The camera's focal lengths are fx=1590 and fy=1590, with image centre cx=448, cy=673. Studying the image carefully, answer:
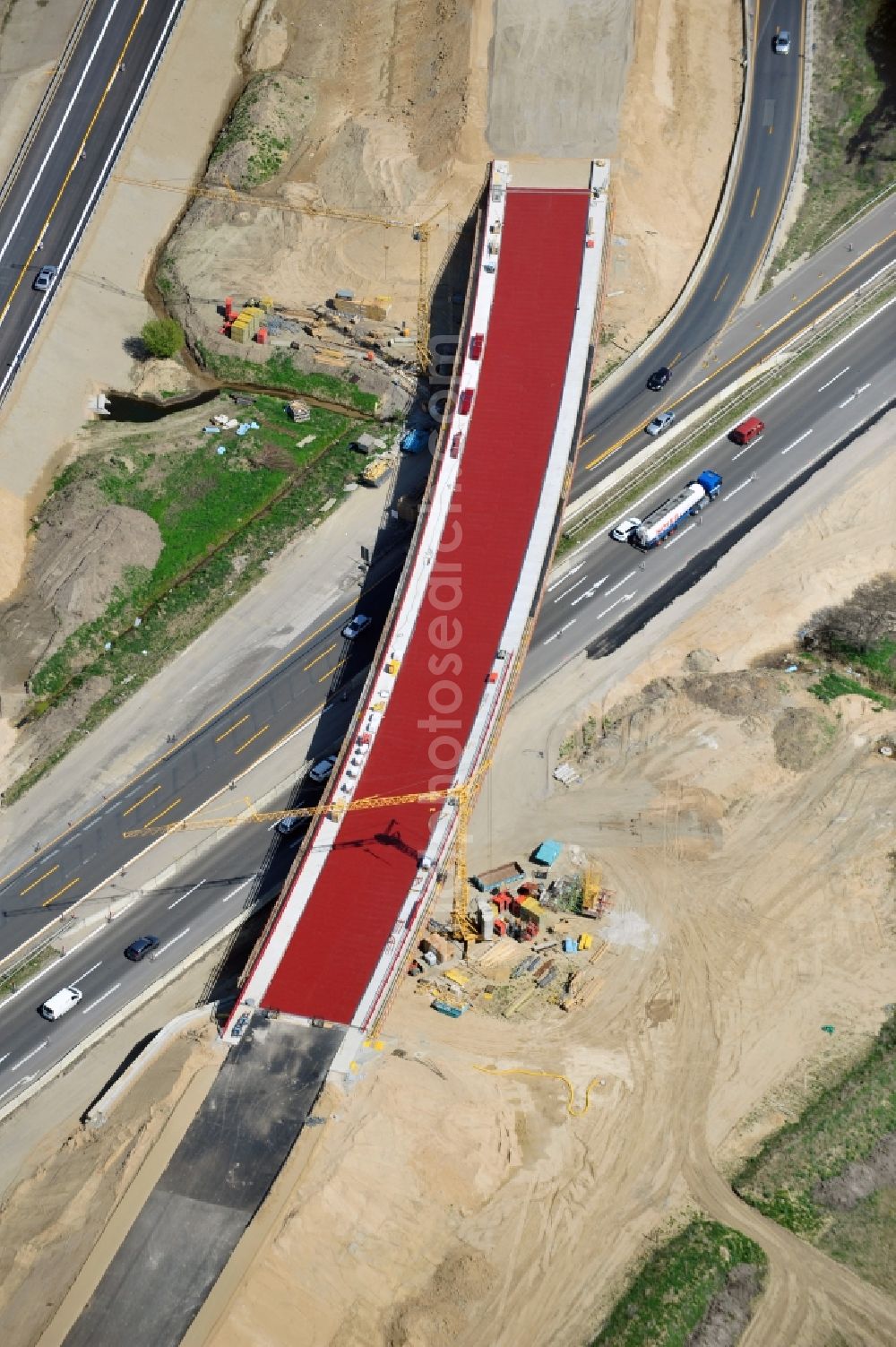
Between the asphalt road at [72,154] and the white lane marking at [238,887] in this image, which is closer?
the white lane marking at [238,887]

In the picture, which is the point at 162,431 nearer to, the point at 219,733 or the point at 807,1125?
the point at 219,733

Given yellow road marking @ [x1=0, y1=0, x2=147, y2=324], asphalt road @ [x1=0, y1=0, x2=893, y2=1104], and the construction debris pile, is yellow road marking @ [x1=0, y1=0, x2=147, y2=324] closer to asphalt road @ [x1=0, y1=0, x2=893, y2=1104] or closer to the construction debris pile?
asphalt road @ [x1=0, y1=0, x2=893, y2=1104]

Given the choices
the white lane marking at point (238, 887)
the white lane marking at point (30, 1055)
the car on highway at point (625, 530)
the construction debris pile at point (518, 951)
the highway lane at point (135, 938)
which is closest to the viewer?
the construction debris pile at point (518, 951)

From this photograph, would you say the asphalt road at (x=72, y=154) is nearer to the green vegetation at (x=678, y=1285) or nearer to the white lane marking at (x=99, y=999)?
the white lane marking at (x=99, y=999)

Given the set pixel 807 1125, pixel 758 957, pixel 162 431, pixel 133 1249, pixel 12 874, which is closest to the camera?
pixel 133 1249

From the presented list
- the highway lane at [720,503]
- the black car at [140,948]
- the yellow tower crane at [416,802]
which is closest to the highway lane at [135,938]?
the black car at [140,948]

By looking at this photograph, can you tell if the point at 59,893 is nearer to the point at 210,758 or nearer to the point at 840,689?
the point at 210,758

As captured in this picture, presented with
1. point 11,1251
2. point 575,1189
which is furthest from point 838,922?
point 11,1251
